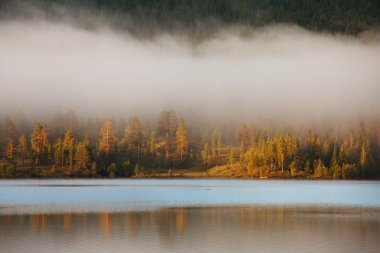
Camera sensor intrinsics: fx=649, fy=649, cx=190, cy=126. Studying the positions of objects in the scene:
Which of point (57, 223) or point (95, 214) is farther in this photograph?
point (95, 214)

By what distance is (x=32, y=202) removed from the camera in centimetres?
12875

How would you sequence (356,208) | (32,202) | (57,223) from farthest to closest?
(32,202) < (356,208) < (57,223)

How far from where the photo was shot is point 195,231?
81.3 m

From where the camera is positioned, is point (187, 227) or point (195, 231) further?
point (187, 227)

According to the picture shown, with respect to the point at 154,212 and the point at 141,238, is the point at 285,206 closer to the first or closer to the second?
the point at 154,212

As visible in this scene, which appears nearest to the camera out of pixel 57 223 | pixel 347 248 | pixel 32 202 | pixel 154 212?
pixel 347 248

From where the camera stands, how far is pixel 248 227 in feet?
281

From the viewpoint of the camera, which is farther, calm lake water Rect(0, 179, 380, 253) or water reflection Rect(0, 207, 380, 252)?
calm lake water Rect(0, 179, 380, 253)

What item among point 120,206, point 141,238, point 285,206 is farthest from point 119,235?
point 285,206

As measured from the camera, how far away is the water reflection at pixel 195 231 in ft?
223

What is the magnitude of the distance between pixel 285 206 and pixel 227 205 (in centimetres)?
1103

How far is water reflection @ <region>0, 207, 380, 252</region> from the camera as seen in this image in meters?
67.9

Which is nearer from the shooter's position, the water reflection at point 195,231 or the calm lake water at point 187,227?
the water reflection at point 195,231

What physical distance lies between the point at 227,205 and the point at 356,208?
24.0 meters
